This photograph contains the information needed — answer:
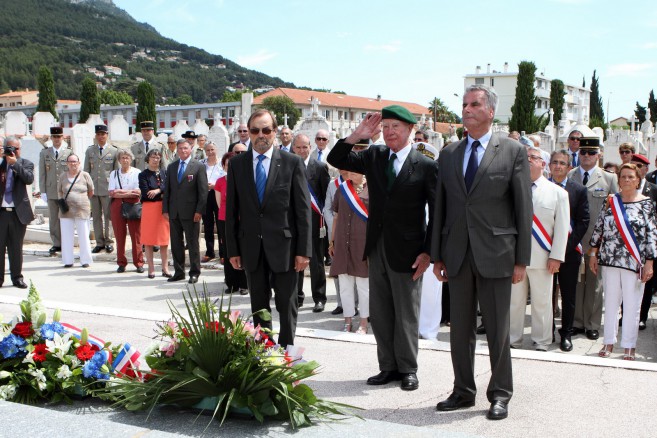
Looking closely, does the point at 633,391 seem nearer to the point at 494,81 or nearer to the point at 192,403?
the point at 192,403

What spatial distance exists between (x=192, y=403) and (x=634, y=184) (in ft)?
17.0

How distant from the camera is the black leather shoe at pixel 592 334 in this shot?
7845 millimetres

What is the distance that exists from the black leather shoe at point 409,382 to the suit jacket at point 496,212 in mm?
1036

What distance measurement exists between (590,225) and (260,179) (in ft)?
14.2

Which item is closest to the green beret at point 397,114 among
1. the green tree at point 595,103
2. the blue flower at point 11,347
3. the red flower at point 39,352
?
the red flower at point 39,352

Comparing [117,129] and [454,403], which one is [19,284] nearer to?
[454,403]

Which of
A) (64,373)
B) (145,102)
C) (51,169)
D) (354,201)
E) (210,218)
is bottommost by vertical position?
(64,373)

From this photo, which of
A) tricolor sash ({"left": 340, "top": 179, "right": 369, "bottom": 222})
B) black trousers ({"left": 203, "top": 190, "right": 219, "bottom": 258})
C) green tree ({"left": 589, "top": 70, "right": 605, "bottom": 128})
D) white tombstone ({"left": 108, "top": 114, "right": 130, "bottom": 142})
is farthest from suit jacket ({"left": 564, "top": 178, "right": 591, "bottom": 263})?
green tree ({"left": 589, "top": 70, "right": 605, "bottom": 128})

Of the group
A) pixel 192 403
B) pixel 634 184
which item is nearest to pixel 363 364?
pixel 192 403

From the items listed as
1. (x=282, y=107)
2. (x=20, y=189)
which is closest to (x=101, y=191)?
(x=20, y=189)

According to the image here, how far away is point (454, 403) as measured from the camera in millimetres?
4758

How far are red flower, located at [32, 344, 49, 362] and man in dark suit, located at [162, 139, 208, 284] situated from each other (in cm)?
616

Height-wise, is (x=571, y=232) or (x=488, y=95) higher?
(x=488, y=95)

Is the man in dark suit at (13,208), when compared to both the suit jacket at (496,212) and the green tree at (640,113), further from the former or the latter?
the green tree at (640,113)
